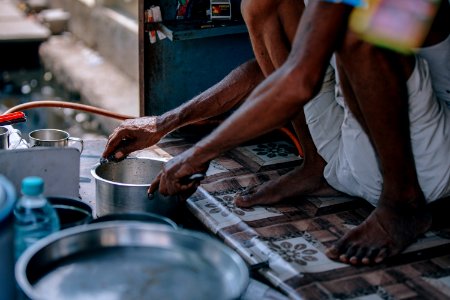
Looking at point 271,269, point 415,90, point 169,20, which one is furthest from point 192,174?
point 169,20

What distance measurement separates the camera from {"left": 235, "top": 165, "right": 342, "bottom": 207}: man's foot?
134 inches

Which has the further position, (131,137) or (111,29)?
(111,29)

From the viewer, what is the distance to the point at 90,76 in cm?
878

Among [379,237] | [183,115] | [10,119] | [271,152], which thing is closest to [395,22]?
[379,237]

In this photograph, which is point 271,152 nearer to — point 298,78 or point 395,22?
point 395,22

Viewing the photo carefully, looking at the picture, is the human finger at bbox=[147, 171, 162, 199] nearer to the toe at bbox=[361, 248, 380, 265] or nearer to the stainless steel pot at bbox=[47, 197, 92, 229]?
the stainless steel pot at bbox=[47, 197, 92, 229]

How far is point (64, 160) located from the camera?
9.86ft

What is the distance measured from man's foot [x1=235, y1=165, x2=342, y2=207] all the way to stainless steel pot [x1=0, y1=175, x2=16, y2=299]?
121cm

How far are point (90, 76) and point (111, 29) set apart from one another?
1.89 feet

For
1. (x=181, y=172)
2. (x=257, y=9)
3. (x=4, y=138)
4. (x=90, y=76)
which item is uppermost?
(x=257, y=9)

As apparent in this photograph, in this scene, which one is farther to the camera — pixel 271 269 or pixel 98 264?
pixel 271 269

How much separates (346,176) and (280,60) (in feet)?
1.86

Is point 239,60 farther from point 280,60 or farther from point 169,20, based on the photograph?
point 280,60

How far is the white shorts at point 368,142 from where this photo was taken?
3.00 metres
